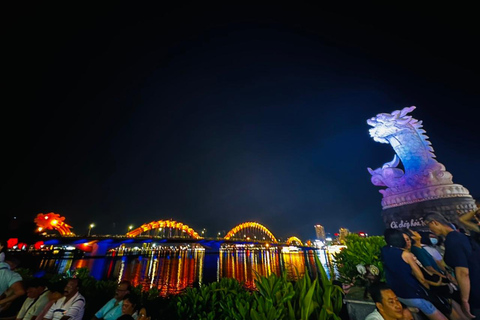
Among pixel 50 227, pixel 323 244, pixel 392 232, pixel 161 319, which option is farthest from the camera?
pixel 323 244

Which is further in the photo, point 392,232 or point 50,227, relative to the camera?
point 50,227

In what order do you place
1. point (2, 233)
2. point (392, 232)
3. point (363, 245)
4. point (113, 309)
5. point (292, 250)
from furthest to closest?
1. point (292, 250)
2. point (363, 245)
3. point (2, 233)
4. point (392, 232)
5. point (113, 309)

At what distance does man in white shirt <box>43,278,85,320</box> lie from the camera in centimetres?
480

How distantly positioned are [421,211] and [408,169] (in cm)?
321

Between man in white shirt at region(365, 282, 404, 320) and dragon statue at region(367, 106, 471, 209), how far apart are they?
13.4 m

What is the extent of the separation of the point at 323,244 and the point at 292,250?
108 ft

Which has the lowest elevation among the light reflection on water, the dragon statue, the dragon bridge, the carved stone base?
the light reflection on water

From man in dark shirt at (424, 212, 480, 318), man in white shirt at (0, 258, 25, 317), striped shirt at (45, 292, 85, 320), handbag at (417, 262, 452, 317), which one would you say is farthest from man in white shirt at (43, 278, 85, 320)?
man in dark shirt at (424, 212, 480, 318)

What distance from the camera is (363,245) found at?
8.61 meters

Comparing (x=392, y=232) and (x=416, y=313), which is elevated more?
(x=392, y=232)

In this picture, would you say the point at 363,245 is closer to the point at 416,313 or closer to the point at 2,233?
the point at 416,313

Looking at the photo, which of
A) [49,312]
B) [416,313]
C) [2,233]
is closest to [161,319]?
[49,312]

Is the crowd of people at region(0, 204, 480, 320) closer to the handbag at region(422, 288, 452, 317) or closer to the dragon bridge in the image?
the handbag at region(422, 288, 452, 317)

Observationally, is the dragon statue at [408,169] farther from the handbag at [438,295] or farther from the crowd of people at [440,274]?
the handbag at [438,295]
